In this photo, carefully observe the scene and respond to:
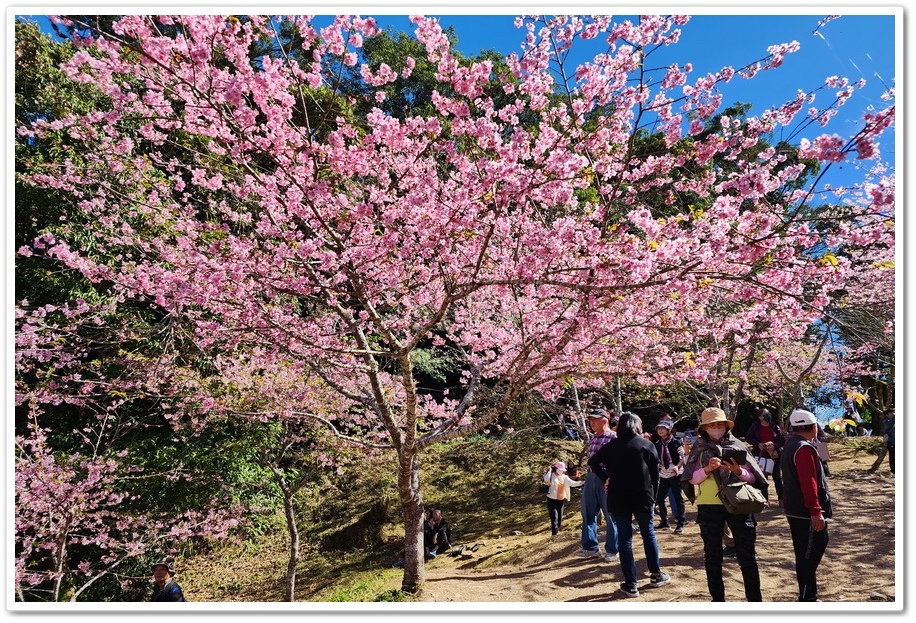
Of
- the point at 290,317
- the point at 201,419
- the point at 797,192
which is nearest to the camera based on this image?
the point at 797,192

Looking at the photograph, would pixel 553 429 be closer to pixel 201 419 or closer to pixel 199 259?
pixel 201 419

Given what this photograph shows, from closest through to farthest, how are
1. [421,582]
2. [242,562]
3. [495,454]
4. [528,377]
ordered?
1. [528,377]
2. [421,582]
3. [242,562]
4. [495,454]

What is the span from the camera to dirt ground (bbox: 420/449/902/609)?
11.1 ft

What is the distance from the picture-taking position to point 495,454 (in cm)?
1193

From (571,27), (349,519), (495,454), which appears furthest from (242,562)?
(571,27)

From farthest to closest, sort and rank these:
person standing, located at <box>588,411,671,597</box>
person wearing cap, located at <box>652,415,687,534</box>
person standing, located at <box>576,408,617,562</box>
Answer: person wearing cap, located at <box>652,415,687,534</box>
person standing, located at <box>576,408,617,562</box>
person standing, located at <box>588,411,671,597</box>

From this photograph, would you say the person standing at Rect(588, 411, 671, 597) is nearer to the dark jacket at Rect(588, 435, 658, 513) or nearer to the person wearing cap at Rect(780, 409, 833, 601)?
the dark jacket at Rect(588, 435, 658, 513)

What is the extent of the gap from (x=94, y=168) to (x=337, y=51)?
3.41m

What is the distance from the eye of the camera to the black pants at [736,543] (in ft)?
8.82

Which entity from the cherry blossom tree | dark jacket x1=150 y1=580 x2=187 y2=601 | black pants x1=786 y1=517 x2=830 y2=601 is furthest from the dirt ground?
dark jacket x1=150 y1=580 x2=187 y2=601

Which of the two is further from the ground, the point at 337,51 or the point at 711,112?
the point at 337,51

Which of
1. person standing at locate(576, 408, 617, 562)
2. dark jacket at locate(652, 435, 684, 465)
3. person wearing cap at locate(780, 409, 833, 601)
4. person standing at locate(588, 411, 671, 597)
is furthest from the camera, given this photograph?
dark jacket at locate(652, 435, 684, 465)

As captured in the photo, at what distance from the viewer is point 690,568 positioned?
385 cm

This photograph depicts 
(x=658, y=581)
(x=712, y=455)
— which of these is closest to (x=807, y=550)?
(x=712, y=455)
